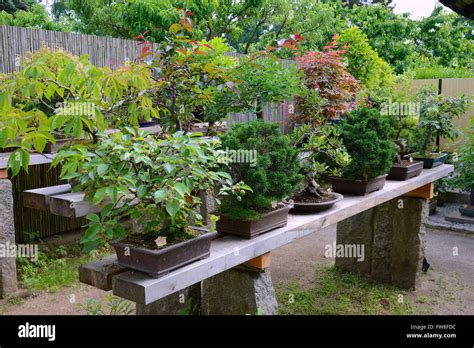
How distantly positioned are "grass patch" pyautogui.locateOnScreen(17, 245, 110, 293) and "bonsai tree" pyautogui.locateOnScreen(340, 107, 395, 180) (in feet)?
10.0

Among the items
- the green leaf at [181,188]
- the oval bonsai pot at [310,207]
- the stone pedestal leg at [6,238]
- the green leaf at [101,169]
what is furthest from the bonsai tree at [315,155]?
the stone pedestal leg at [6,238]

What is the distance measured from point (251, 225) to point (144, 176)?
2.36ft

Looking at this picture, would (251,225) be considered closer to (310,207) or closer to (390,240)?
(310,207)

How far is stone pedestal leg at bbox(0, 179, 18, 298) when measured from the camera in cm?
433

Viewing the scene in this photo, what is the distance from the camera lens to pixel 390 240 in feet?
15.5

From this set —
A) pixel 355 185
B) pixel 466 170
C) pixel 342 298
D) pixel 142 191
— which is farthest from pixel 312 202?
pixel 466 170

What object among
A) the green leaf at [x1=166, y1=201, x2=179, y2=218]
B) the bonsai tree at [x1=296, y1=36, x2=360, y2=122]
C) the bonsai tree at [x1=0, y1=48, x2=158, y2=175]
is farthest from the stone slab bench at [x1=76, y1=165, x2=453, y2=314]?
the bonsai tree at [x1=296, y1=36, x2=360, y2=122]

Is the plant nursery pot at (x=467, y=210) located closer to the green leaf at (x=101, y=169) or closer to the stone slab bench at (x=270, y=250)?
the stone slab bench at (x=270, y=250)

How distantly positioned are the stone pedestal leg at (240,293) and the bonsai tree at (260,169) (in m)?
0.42

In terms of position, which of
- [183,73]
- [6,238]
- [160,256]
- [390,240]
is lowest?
[390,240]

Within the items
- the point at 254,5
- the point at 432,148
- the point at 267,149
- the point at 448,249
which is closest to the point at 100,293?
the point at 267,149

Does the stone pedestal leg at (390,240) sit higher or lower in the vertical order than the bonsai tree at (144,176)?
lower

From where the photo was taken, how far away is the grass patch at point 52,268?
4.80m

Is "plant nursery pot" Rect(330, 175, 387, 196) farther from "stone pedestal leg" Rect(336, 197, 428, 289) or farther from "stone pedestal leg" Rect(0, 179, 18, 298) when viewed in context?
"stone pedestal leg" Rect(0, 179, 18, 298)
